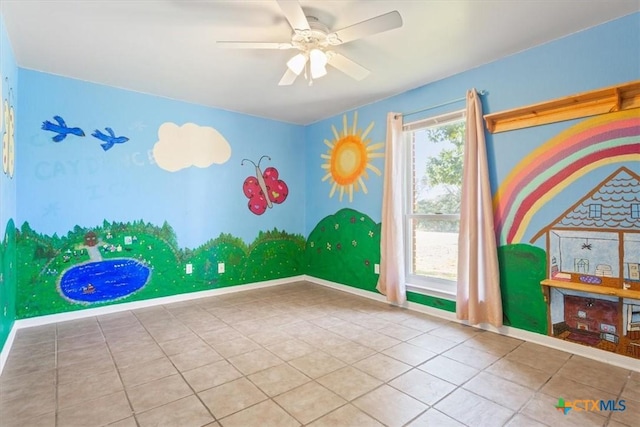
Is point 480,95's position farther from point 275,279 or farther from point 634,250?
point 275,279

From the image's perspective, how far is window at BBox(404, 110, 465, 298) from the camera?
3.21 metres

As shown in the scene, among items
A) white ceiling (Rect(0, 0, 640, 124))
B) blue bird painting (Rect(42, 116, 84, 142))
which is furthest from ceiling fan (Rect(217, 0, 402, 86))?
blue bird painting (Rect(42, 116, 84, 142))

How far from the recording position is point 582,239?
2.36m

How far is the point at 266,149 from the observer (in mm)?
4586

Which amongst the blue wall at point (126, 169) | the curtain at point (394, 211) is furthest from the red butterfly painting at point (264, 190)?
the curtain at point (394, 211)

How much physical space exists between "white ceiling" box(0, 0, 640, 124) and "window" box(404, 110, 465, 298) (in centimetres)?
56

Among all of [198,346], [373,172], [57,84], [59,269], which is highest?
[57,84]

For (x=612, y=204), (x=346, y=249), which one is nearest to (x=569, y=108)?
(x=612, y=204)

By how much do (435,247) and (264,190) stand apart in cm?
245

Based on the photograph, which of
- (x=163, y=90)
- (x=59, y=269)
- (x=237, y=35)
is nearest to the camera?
(x=237, y=35)

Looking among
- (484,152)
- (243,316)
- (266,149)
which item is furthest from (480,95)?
(243,316)

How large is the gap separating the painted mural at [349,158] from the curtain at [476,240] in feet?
3.77

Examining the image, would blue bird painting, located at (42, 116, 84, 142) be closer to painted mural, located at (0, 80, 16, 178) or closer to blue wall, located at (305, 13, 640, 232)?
painted mural, located at (0, 80, 16, 178)

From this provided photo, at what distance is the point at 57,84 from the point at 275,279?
3335 millimetres
